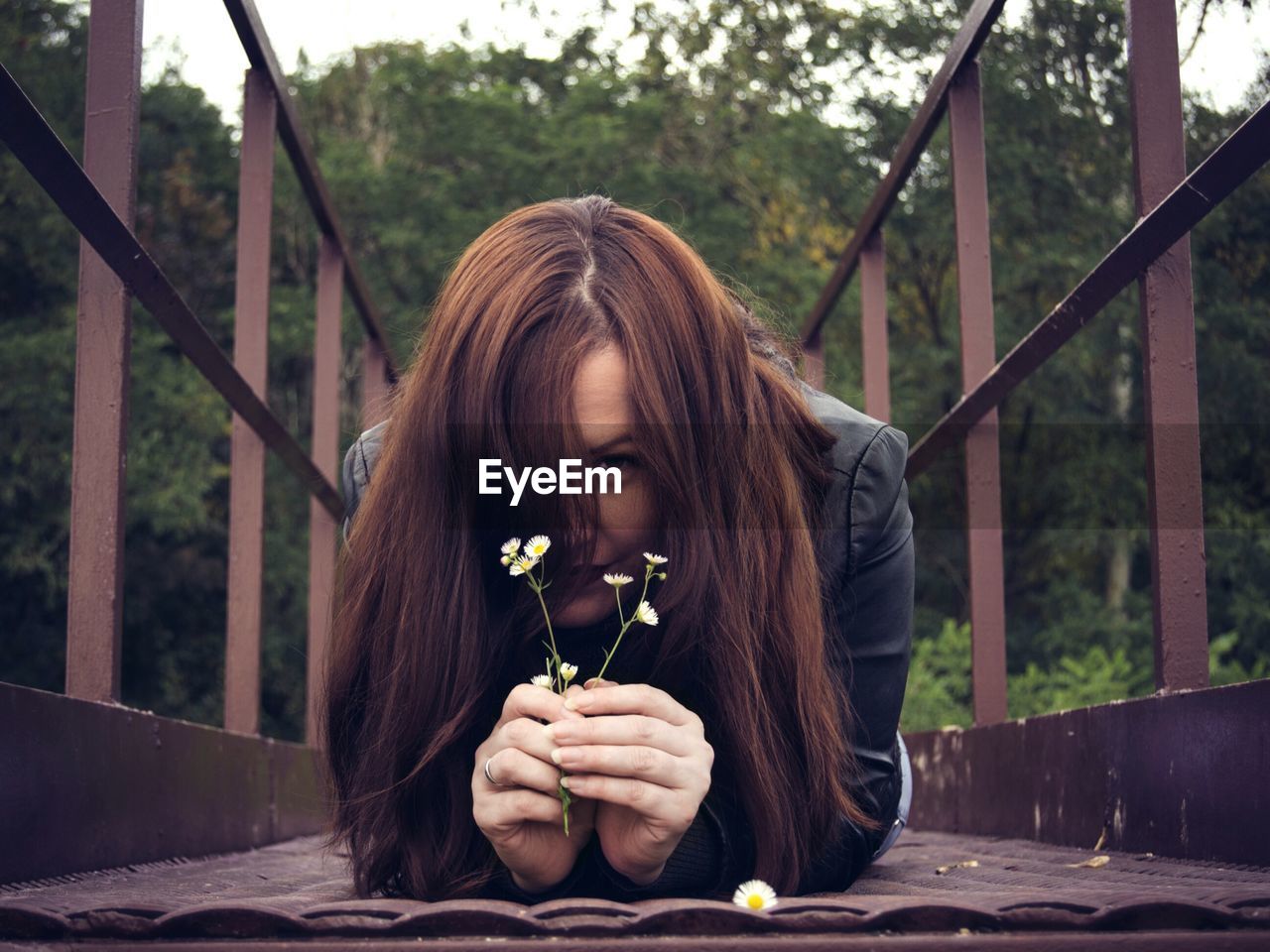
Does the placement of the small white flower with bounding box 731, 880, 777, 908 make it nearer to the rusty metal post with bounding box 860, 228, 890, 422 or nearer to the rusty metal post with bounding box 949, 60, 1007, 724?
the rusty metal post with bounding box 949, 60, 1007, 724

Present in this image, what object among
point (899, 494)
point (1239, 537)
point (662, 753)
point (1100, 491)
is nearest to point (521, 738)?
point (662, 753)

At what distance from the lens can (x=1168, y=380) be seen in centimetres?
155

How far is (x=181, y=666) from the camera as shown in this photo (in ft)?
48.1

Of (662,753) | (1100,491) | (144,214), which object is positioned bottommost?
(662,753)

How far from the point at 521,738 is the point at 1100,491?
12.9m

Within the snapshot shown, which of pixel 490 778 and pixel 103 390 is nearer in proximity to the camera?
pixel 490 778

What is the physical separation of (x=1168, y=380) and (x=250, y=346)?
161 cm

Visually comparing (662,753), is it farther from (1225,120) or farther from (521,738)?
(1225,120)

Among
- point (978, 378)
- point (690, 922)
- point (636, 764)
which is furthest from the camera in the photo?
point (978, 378)

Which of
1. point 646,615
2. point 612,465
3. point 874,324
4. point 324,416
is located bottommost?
point 646,615

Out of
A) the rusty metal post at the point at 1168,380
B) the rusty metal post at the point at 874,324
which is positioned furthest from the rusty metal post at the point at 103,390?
the rusty metal post at the point at 874,324

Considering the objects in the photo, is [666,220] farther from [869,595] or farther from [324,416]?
[869,595]

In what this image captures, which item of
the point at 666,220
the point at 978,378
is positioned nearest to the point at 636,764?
the point at 978,378

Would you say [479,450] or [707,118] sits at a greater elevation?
[707,118]
